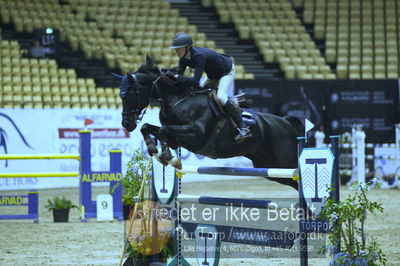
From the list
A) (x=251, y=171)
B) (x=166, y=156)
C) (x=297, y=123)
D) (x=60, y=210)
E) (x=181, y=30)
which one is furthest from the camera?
(x=181, y=30)

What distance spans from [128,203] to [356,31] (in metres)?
13.1

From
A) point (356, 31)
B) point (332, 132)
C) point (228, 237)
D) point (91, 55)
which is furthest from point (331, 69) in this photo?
point (228, 237)

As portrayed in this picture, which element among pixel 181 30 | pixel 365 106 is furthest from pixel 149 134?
pixel 181 30

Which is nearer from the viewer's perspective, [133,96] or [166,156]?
[166,156]

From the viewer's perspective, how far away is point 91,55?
59.1 feet

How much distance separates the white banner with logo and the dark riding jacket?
711 cm

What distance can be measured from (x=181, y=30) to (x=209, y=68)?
13.6 m

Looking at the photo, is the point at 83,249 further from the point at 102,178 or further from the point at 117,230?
the point at 102,178

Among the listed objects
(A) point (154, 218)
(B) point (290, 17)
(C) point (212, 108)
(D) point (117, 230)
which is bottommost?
(D) point (117, 230)

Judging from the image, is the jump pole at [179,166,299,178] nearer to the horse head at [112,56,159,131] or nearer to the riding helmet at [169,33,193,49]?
the horse head at [112,56,159,131]

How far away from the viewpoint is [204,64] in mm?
5930

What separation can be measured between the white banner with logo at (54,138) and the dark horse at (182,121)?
7111mm

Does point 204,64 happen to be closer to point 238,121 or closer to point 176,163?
point 238,121

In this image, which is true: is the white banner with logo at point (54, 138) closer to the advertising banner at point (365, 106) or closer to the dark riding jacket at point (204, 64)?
the advertising banner at point (365, 106)
